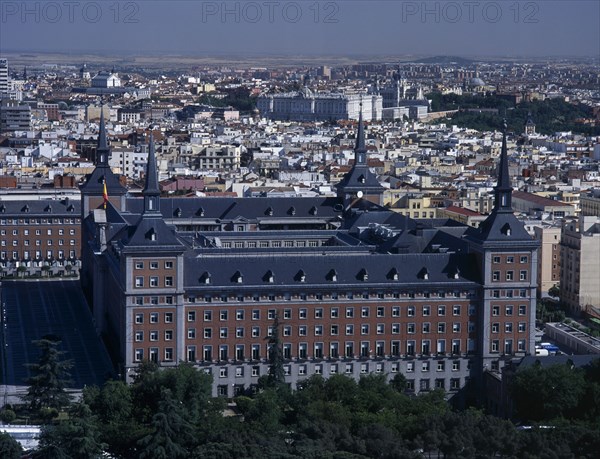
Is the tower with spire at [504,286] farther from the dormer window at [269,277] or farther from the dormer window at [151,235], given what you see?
the dormer window at [151,235]

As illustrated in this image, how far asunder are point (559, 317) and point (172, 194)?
24.6m

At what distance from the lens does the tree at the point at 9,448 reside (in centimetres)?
2922

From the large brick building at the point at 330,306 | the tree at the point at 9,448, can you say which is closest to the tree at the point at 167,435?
the tree at the point at 9,448

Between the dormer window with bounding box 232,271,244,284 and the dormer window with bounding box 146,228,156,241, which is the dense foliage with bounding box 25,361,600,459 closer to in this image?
the dormer window with bounding box 232,271,244,284

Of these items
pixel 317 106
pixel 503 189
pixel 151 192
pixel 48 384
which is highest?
pixel 503 189

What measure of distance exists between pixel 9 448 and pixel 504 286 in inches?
584

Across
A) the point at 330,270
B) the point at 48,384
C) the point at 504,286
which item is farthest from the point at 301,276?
the point at 48,384

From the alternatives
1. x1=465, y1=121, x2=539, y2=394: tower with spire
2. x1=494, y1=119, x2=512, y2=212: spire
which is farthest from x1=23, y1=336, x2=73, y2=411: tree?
x1=494, y1=119, x2=512, y2=212: spire

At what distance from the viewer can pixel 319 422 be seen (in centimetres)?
3114

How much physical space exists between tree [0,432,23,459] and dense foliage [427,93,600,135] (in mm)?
99394

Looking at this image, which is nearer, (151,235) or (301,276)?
(151,235)

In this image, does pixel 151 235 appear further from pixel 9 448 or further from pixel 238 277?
pixel 9 448

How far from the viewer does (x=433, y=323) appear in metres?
39.2

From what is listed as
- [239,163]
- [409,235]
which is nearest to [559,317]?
[409,235]
